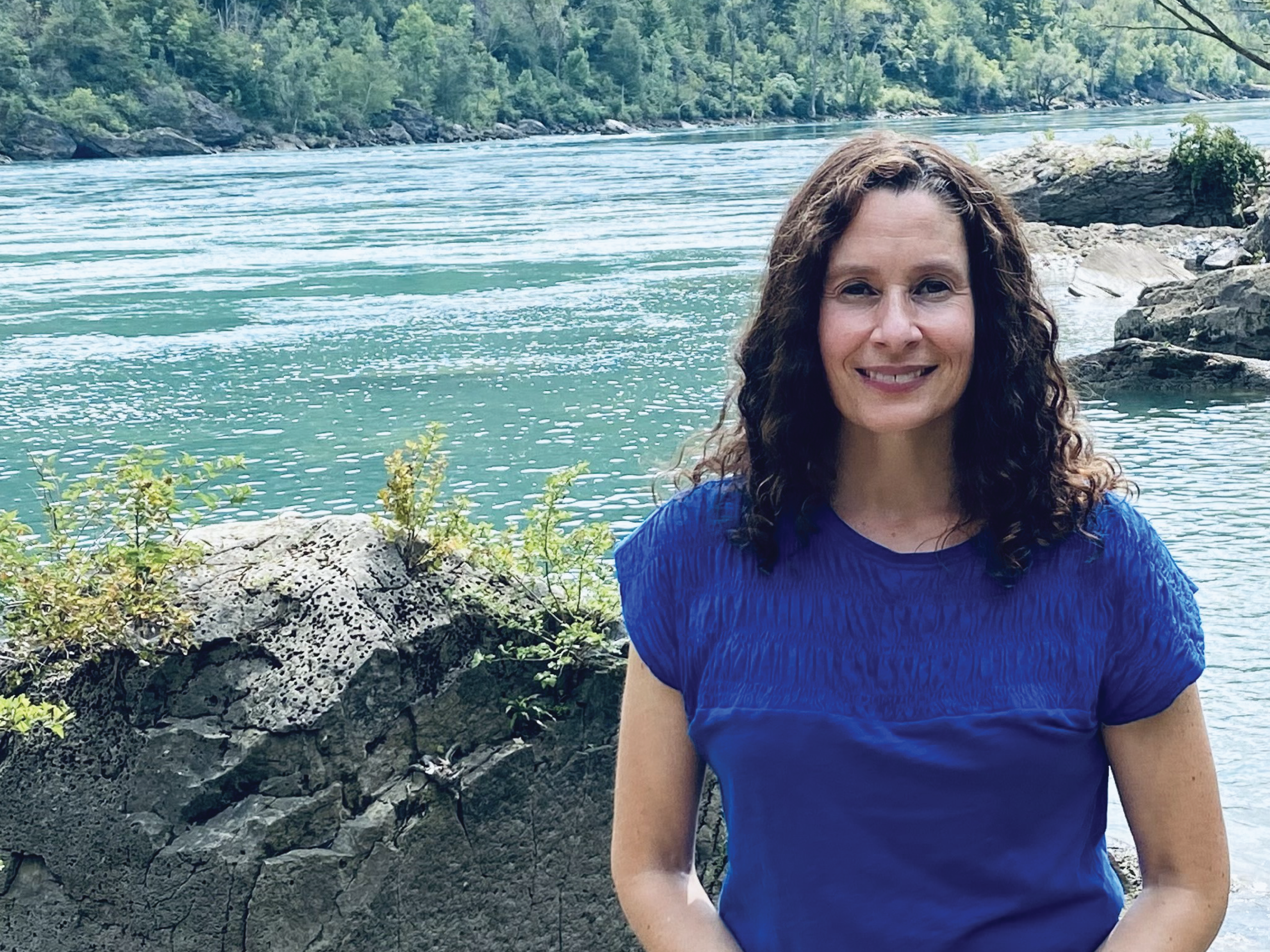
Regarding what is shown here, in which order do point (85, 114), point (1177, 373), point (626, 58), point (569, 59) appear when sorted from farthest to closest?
point (626, 58)
point (569, 59)
point (85, 114)
point (1177, 373)

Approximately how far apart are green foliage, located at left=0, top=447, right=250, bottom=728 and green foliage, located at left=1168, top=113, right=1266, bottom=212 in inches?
724

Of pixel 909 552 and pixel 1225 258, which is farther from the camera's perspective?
pixel 1225 258

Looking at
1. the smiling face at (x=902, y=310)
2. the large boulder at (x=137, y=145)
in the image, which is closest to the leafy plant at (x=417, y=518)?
the smiling face at (x=902, y=310)

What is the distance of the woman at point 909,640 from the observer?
1.80m

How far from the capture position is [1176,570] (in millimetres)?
1889

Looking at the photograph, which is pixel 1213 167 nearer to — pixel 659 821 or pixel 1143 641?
pixel 1143 641

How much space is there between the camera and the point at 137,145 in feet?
212

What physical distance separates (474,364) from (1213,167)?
10934mm

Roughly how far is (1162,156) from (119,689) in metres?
19.2

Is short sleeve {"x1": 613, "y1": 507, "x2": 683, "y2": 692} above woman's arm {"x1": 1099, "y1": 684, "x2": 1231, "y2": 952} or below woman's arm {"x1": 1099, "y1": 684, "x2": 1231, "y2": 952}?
above

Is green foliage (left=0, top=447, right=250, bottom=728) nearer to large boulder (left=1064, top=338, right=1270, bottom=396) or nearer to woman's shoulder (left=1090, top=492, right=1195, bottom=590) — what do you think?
woman's shoulder (left=1090, top=492, right=1195, bottom=590)

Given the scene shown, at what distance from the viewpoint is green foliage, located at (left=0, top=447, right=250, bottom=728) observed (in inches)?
129

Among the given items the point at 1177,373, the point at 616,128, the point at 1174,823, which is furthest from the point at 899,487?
the point at 616,128

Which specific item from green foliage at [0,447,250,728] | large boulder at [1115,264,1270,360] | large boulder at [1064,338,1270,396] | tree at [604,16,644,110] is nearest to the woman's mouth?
green foliage at [0,447,250,728]
